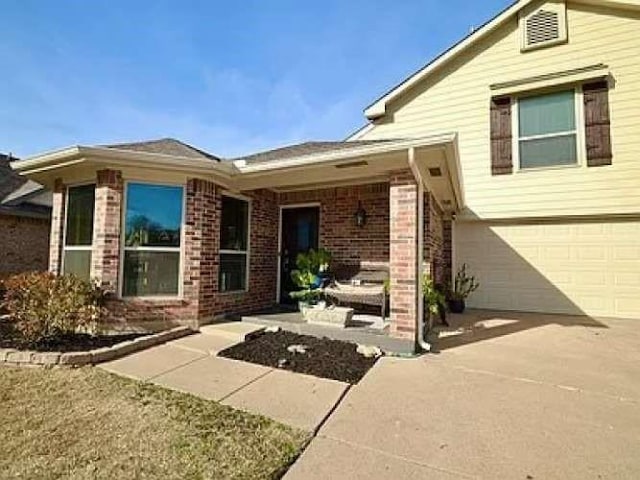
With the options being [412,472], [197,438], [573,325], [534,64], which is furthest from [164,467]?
[534,64]

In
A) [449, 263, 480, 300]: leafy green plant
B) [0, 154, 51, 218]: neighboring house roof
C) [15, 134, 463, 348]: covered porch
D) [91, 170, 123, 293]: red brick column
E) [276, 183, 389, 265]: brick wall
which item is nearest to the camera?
[15, 134, 463, 348]: covered porch

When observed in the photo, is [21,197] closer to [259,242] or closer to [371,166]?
[259,242]

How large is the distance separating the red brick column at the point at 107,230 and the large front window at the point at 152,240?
0.13m

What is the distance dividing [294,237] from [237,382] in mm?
4543

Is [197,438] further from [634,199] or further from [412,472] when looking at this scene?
[634,199]

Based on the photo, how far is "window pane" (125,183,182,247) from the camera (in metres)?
5.73

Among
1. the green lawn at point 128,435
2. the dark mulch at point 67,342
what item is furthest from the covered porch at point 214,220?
the green lawn at point 128,435

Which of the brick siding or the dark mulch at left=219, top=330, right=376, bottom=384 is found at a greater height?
the brick siding

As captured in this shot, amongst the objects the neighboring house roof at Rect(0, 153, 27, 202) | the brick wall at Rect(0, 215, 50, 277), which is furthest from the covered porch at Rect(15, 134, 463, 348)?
the neighboring house roof at Rect(0, 153, 27, 202)

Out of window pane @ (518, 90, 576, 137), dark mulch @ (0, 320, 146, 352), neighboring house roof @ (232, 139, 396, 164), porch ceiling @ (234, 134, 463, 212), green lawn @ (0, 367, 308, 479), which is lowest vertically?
green lawn @ (0, 367, 308, 479)

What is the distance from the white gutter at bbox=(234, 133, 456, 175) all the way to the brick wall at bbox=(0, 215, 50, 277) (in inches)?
304

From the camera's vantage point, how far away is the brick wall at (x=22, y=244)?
31.1ft

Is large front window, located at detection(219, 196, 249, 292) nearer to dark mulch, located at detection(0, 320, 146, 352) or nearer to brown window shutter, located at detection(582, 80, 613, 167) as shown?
dark mulch, located at detection(0, 320, 146, 352)

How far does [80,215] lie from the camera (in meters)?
6.16
